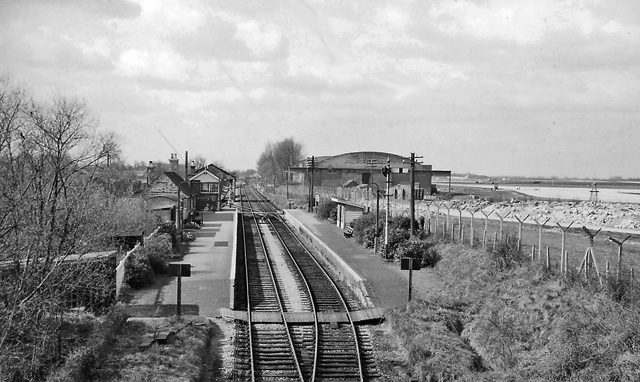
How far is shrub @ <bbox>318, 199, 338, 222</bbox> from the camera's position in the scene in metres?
42.2

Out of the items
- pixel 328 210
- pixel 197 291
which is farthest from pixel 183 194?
pixel 197 291

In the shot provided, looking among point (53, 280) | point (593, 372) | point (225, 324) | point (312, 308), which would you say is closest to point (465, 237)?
point (312, 308)

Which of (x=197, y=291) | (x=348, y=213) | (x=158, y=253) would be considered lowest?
(x=197, y=291)

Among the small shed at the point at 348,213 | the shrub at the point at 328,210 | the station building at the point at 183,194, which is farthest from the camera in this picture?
the shrub at the point at 328,210

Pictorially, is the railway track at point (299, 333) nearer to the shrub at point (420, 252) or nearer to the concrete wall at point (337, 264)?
the concrete wall at point (337, 264)

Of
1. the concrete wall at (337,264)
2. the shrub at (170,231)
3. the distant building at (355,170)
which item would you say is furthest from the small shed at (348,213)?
the distant building at (355,170)

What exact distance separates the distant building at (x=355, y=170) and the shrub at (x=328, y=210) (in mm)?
21734

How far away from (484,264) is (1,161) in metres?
13.7

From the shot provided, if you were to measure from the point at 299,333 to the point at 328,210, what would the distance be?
96.5 feet

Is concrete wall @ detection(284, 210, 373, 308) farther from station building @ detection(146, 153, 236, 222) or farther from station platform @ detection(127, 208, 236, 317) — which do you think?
station building @ detection(146, 153, 236, 222)

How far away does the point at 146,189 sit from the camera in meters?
43.8

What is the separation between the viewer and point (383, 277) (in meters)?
19.9

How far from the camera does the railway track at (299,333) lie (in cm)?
1188

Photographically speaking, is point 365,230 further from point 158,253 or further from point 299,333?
point 299,333
